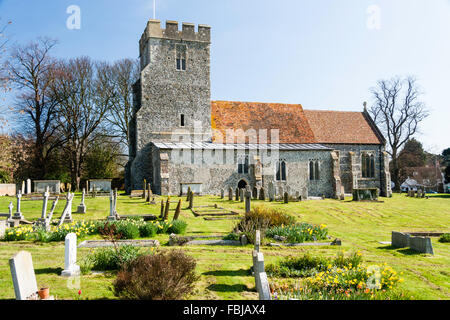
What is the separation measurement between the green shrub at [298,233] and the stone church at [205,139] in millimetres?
14236

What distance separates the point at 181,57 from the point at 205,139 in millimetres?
7163

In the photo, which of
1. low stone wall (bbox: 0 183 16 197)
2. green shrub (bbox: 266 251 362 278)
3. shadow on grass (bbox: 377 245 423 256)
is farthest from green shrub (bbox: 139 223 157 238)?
low stone wall (bbox: 0 183 16 197)

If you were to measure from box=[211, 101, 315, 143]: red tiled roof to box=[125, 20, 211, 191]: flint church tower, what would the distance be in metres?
1.17

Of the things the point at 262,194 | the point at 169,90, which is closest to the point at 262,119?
the point at 169,90

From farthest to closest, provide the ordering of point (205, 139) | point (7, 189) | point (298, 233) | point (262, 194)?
1. point (205, 139)
2. point (7, 189)
3. point (262, 194)
4. point (298, 233)

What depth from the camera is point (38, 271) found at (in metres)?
6.84

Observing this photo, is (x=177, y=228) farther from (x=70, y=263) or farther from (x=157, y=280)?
(x=157, y=280)

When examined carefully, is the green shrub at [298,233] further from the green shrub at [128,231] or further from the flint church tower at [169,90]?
the flint church tower at [169,90]

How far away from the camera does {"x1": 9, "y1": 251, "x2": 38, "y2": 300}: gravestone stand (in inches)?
175

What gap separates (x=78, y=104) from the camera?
33031 millimetres

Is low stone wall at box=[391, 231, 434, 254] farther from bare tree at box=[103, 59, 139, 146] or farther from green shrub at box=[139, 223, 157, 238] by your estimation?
bare tree at box=[103, 59, 139, 146]
